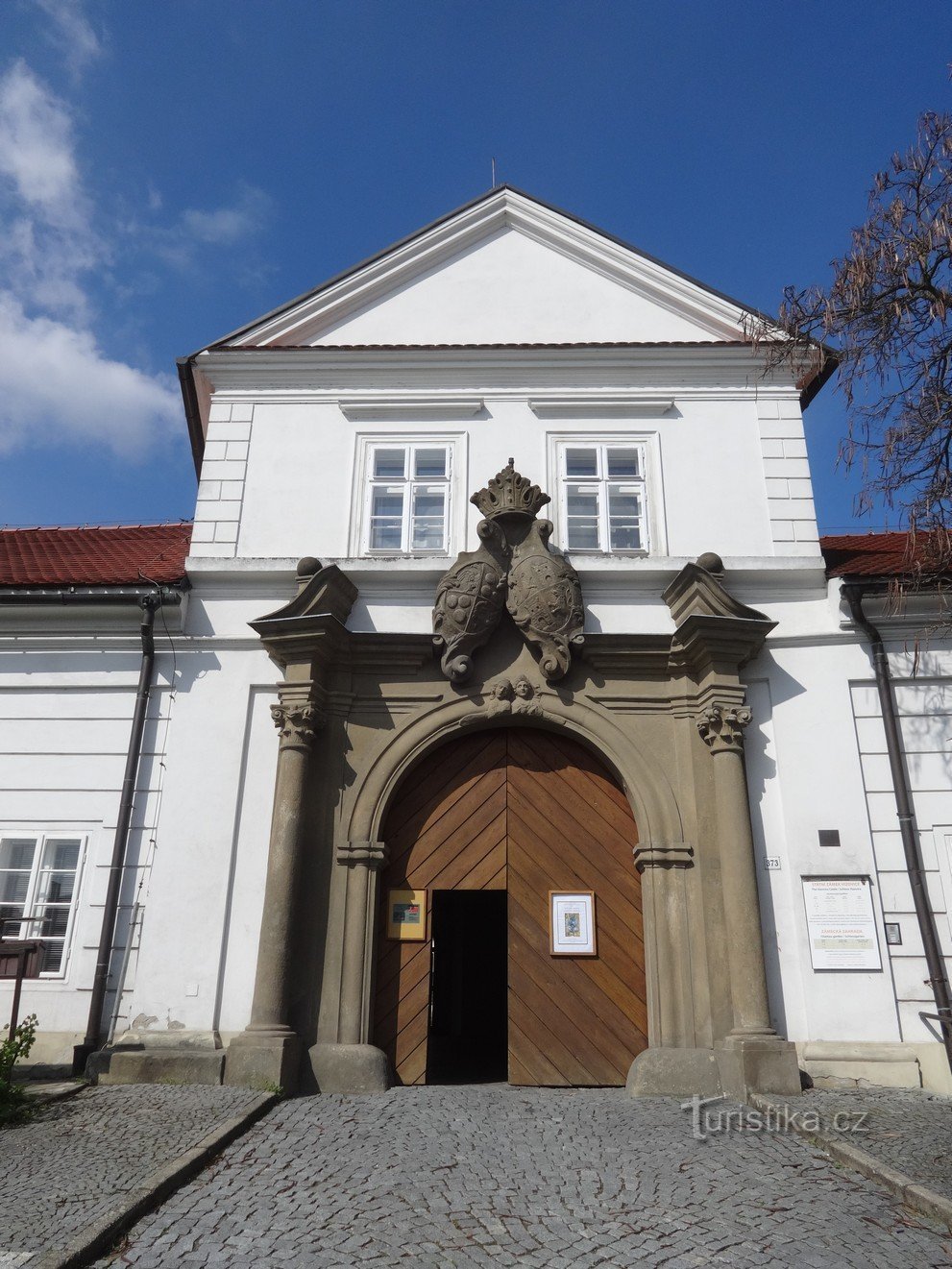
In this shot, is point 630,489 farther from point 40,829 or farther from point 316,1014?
point 40,829

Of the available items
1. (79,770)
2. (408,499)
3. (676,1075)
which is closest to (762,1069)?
(676,1075)

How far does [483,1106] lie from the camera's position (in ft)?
21.6

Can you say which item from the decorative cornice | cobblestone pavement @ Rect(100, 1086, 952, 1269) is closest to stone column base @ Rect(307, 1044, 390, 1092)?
cobblestone pavement @ Rect(100, 1086, 952, 1269)

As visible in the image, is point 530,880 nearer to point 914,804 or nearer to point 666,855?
point 666,855

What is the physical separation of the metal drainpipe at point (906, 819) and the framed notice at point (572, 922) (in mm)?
2591

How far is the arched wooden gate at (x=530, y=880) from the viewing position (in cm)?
751

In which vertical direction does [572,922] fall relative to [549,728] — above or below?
below

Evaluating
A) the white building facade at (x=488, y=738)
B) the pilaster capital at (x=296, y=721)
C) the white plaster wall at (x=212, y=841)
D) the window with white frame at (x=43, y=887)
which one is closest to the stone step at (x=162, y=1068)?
the white building facade at (x=488, y=738)

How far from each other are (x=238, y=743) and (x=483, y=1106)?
3533mm

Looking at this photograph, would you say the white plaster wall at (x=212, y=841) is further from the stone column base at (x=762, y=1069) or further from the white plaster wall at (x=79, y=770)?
the stone column base at (x=762, y=1069)

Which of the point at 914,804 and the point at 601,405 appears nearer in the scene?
the point at 914,804

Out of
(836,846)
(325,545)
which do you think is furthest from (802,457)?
(325,545)

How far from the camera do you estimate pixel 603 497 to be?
9.14 metres

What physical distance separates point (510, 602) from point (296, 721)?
2.11 metres
